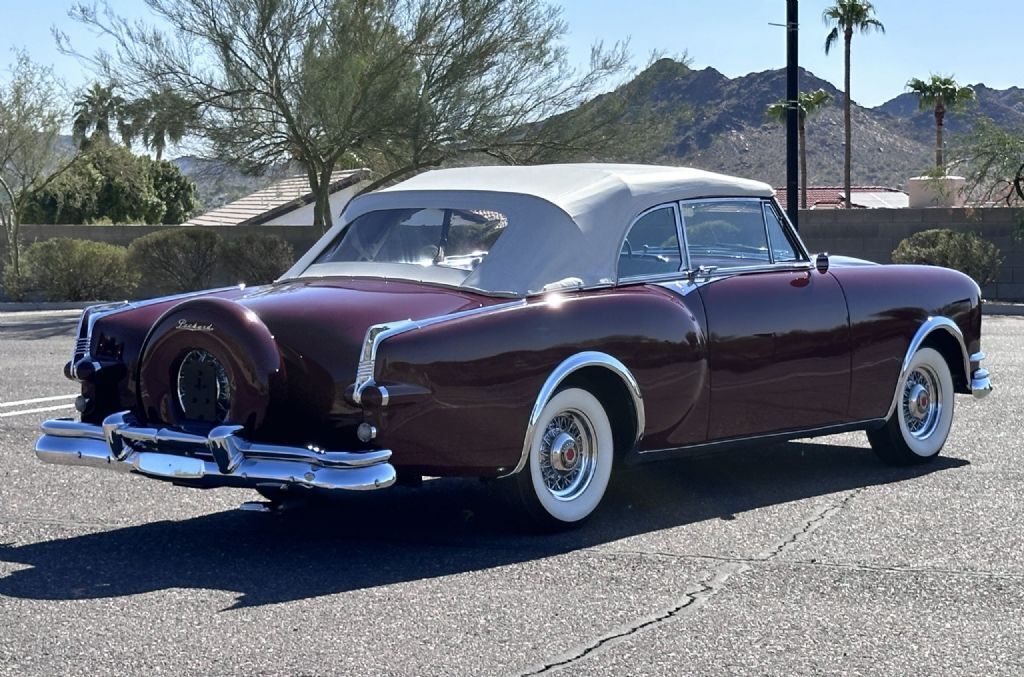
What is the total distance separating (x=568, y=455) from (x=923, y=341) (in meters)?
2.85

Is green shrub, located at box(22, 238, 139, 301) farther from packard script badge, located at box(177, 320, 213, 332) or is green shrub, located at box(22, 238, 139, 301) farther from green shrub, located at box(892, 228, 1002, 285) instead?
packard script badge, located at box(177, 320, 213, 332)

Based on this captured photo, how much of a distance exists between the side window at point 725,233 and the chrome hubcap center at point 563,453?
52.9 inches

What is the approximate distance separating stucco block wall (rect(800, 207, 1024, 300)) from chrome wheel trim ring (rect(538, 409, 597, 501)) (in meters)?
21.3

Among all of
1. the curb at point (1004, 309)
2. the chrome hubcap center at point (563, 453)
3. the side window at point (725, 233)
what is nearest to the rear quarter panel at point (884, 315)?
the side window at point (725, 233)

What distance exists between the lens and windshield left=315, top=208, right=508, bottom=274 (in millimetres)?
7328

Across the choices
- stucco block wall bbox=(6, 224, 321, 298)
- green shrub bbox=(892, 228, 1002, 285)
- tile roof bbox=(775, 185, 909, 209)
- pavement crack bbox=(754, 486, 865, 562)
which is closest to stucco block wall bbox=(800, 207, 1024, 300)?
green shrub bbox=(892, 228, 1002, 285)

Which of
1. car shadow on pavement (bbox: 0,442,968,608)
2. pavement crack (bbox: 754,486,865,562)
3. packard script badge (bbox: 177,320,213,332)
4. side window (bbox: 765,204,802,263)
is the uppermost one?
side window (bbox: 765,204,802,263)

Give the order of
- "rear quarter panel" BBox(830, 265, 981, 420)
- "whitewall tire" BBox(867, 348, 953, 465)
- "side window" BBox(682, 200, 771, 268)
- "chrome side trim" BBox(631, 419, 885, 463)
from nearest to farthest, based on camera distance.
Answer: "chrome side trim" BBox(631, 419, 885, 463) < "side window" BBox(682, 200, 771, 268) < "rear quarter panel" BBox(830, 265, 981, 420) < "whitewall tire" BBox(867, 348, 953, 465)

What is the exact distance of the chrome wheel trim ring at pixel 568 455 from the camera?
269 inches

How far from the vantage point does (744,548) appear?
6.61 metres

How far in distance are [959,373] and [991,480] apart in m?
1.00

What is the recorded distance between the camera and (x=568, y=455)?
6.90 m

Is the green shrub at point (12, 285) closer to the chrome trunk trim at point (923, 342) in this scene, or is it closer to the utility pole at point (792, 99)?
the utility pole at point (792, 99)

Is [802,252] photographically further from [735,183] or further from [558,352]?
[558,352]
